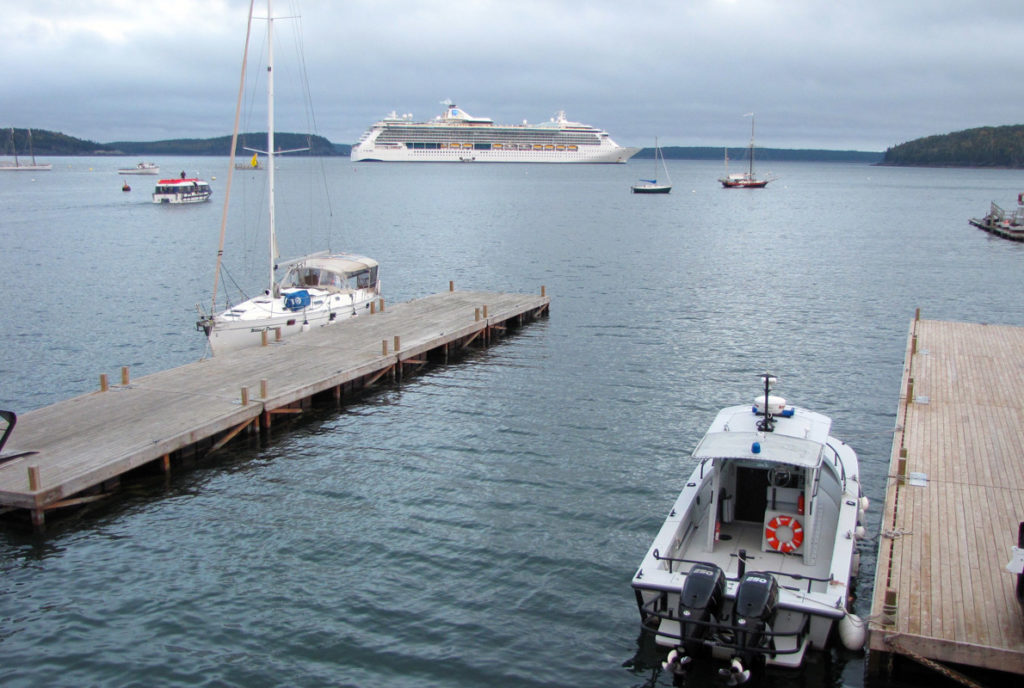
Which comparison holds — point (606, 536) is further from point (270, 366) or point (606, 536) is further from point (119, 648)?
point (270, 366)

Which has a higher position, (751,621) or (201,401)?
(201,401)

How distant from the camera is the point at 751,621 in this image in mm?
11195

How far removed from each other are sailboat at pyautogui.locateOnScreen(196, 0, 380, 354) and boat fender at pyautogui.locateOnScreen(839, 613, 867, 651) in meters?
20.6

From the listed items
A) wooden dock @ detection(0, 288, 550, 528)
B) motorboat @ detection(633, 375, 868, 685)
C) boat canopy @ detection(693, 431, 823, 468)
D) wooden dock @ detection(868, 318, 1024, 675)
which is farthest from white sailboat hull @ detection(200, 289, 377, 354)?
wooden dock @ detection(868, 318, 1024, 675)

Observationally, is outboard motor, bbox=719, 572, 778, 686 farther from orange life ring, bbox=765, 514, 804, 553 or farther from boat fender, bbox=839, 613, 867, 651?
orange life ring, bbox=765, 514, 804, 553

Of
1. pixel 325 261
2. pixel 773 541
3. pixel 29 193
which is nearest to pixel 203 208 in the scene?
pixel 29 193

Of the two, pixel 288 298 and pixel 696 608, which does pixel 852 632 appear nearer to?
pixel 696 608

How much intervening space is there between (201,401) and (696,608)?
14.4 metres

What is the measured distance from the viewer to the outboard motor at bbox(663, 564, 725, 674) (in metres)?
11.3

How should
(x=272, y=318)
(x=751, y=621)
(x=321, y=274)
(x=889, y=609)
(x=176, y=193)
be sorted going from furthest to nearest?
(x=176, y=193)
(x=321, y=274)
(x=272, y=318)
(x=751, y=621)
(x=889, y=609)

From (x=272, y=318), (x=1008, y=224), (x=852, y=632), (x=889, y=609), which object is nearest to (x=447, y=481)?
(x=852, y=632)

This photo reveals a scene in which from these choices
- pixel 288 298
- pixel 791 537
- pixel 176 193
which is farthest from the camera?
pixel 176 193

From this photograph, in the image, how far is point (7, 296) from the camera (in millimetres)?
42969

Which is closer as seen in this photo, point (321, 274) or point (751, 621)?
point (751, 621)
